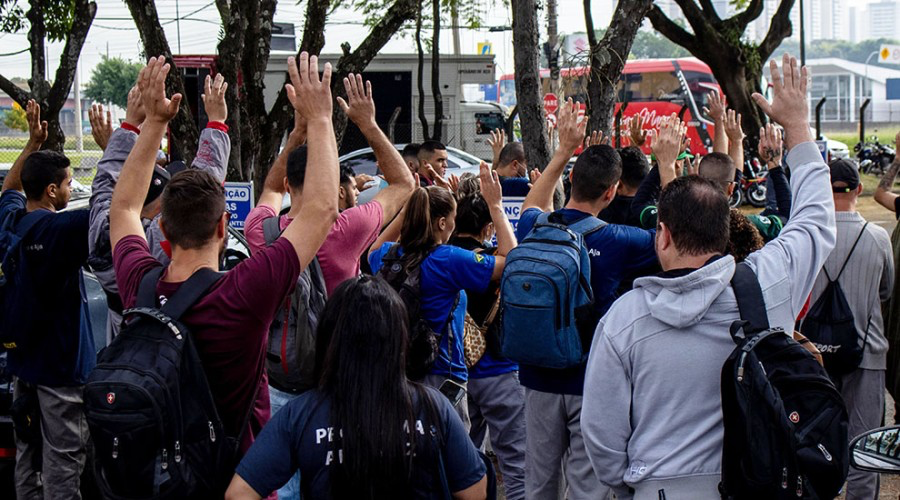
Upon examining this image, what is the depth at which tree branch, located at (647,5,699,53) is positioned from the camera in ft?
52.1

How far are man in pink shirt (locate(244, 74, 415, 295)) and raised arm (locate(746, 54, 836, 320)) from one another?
1510 mm

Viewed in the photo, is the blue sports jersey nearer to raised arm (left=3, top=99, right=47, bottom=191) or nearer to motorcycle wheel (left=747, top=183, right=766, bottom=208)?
raised arm (left=3, top=99, right=47, bottom=191)

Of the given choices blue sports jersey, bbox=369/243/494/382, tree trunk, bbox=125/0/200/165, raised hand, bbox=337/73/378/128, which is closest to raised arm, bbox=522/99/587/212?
blue sports jersey, bbox=369/243/494/382

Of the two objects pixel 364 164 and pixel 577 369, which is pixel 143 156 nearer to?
pixel 577 369

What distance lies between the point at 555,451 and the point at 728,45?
1292cm

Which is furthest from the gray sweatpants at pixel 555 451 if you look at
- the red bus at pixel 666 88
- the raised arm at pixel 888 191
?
the red bus at pixel 666 88

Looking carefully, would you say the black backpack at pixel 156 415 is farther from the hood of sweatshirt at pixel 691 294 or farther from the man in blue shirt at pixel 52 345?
the man in blue shirt at pixel 52 345

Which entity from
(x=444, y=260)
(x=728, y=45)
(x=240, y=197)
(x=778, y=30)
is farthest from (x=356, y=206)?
(x=778, y=30)

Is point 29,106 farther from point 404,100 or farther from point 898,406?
point 404,100

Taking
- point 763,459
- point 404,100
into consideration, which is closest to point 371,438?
point 763,459

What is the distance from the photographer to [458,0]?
893 inches

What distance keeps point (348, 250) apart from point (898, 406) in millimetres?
3342

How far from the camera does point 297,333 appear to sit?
4012 millimetres

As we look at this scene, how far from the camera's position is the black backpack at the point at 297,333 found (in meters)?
4.00
